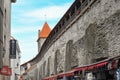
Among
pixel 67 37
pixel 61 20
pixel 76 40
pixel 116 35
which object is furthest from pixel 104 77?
pixel 61 20

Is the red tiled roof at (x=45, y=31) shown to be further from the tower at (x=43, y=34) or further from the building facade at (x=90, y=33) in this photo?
the building facade at (x=90, y=33)

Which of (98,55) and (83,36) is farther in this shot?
(83,36)

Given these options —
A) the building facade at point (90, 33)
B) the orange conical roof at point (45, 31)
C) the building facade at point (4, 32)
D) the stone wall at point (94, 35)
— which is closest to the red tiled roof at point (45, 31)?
the orange conical roof at point (45, 31)

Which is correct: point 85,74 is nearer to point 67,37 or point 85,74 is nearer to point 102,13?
point 102,13

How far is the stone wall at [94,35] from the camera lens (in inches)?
561

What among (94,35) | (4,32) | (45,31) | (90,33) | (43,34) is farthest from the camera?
(45,31)

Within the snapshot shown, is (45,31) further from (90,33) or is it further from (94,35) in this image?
(94,35)

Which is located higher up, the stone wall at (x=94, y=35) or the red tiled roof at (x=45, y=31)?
the red tiled roof at (x=45, y=31)

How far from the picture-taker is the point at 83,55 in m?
19.0

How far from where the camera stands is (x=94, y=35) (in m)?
16.8

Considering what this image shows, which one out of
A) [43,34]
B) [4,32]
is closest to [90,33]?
[4,32]

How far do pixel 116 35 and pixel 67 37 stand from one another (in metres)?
11.1

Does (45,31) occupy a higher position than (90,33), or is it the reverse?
(45,31)

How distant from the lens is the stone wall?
14.2 metres
